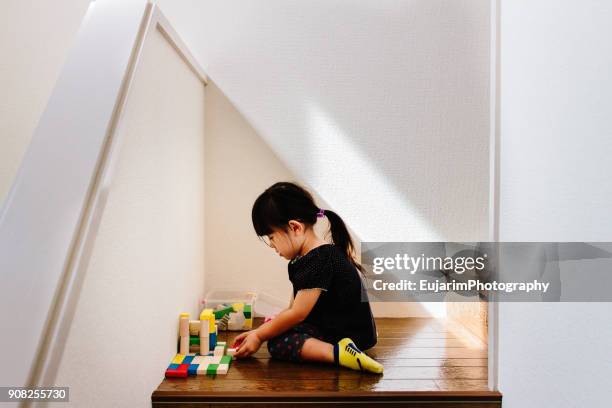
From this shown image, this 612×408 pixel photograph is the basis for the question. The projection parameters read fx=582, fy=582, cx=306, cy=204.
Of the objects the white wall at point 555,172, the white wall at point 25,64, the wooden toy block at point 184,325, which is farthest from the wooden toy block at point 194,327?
the white wall at point 555,172

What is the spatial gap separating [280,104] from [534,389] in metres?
1.26

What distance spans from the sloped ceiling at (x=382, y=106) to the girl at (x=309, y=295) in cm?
18

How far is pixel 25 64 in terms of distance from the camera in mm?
1835

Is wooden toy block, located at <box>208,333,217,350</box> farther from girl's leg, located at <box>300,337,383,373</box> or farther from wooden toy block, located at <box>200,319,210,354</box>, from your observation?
girl's leg, located at <box>300,337,383,373</box>

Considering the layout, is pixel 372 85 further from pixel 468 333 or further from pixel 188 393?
pixel 188 393

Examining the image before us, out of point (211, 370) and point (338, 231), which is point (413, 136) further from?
point (211, 370)

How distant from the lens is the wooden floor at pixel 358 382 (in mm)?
1399

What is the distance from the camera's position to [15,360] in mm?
716

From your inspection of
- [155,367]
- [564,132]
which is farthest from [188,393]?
[564,132]

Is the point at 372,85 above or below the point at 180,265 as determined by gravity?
above

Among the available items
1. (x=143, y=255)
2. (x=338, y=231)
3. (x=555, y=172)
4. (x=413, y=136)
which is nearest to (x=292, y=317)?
(x=338, y=231)

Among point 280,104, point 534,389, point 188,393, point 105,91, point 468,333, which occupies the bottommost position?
point 188,393

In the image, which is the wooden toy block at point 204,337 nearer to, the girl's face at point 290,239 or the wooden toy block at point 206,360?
the wooden toy block at point 206,360

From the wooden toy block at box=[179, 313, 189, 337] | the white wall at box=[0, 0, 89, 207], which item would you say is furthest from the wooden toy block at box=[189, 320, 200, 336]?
the white wall at box=[0, 0, 89, 207]
